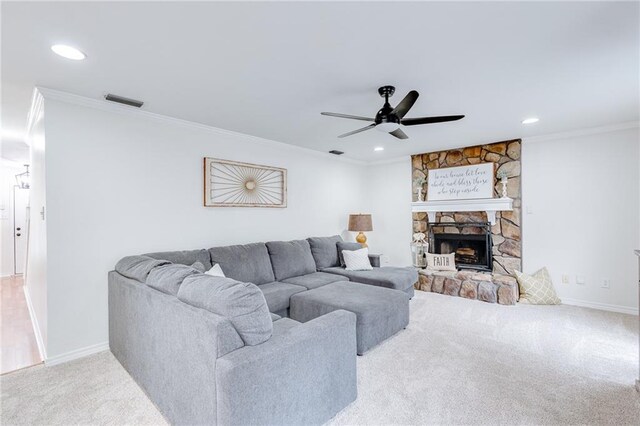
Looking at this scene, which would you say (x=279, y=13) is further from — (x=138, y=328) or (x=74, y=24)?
(x=138, y=328)

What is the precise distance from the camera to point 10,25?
174 cm

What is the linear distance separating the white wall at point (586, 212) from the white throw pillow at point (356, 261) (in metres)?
2.39

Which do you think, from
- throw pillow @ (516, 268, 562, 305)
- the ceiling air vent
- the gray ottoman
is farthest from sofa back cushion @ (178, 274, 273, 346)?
throw pillow @ (516, 268, 562, 305)

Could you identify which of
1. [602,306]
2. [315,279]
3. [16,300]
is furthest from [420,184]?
[16,300]

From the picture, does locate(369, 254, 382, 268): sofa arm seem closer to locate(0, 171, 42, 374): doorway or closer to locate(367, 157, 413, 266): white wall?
locate(367, 157, 413, 266): white wall

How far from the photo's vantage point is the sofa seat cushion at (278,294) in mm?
3132

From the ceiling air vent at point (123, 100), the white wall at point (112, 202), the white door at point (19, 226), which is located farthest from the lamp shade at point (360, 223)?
the white door at point (19, 226)

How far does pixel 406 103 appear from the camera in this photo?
2439 millimetres

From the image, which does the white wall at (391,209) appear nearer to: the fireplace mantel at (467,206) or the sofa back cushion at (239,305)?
the fireplace mantel at (467,206)

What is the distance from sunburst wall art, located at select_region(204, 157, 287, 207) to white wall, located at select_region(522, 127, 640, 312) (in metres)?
3.70

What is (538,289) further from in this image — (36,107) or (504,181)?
(36,107)

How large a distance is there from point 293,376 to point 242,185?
2.96 m

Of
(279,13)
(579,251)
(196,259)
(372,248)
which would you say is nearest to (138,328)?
(196,259)

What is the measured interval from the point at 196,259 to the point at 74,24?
7.27 feet
